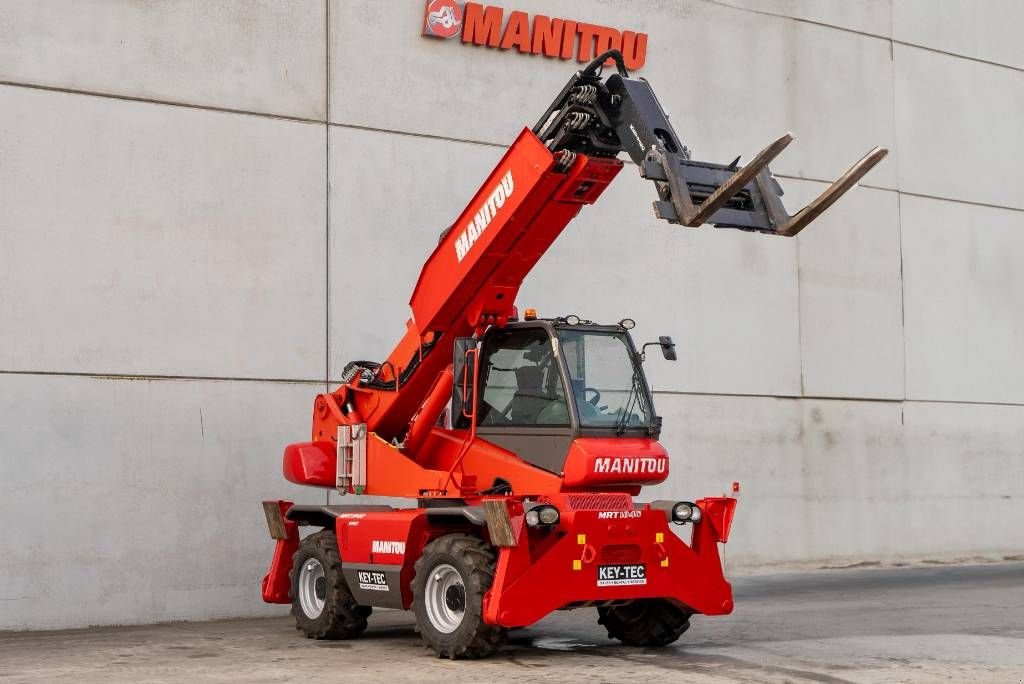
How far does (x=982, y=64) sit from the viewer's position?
21688 mm

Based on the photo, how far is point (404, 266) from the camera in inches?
626

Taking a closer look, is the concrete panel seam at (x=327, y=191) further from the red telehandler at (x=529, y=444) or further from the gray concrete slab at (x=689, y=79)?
the red telehandler at (x=529, y=444)

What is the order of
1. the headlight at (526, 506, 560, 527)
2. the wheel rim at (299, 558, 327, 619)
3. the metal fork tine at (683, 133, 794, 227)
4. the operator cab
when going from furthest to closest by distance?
the wheel rim at (299, 558, 327, 619) < the operator cab < the headlight at (526, 506, 560, 527) < the metal fork tine at (683, 133, 794, 227)

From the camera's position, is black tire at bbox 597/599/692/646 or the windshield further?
black tire at bbox 597/599/692/646

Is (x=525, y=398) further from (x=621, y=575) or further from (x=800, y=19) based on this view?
(x=800, y=19)

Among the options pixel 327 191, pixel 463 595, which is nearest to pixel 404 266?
pixel 327 191

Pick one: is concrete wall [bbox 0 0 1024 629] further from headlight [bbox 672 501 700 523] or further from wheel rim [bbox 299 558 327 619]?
headlight [bbox 672 501 700 523]

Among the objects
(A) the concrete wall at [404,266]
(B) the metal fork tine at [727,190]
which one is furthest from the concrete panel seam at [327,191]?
(B) the metal fork tine at [727,190]

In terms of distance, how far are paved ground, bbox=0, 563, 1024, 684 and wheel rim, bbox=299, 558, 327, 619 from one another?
1.07ft

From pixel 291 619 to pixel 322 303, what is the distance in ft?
11.1

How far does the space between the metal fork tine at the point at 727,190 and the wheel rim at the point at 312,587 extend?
4872mm

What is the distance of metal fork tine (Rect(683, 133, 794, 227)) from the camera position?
30.2 feet

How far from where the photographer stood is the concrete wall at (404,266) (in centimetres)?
1371

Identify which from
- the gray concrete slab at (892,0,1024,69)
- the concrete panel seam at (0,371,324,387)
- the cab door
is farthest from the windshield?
the gray concrete slab at (892,0,1024,69)
